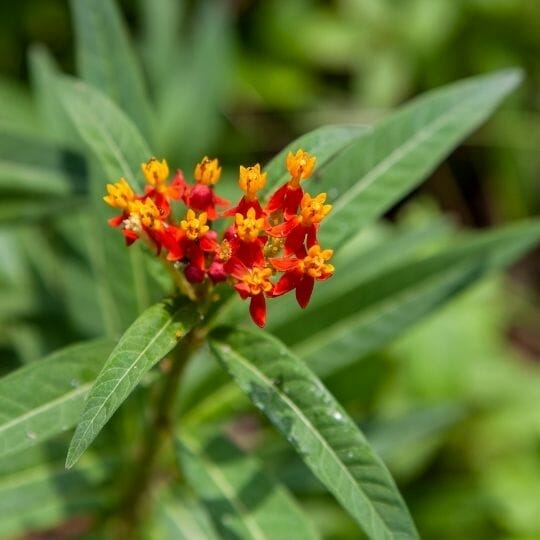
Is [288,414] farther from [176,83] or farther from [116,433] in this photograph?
[176,83]

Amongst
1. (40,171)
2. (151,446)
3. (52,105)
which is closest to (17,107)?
(52,105)

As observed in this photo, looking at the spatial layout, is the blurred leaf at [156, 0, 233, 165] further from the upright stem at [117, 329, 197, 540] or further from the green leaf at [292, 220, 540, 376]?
the upright stem at [117, 329, 197, 540]

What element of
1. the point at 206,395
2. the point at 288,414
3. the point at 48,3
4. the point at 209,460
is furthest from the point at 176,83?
the point at 288,414

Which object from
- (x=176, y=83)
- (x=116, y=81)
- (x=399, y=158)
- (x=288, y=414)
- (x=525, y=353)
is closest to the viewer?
(x=288, y=414)

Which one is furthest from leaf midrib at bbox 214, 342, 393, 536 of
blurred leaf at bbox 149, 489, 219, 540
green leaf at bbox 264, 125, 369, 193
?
blurred leaf at bbox 149, 489, 219, 540

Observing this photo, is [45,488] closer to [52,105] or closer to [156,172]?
[156,172]

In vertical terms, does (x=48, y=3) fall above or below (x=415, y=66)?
above
